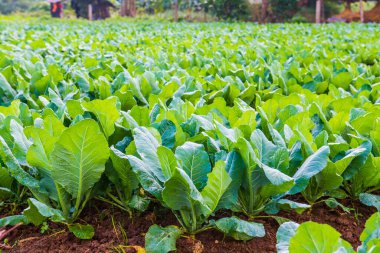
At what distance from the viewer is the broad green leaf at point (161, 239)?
158 cm

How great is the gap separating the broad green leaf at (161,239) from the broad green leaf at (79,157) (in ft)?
1.12

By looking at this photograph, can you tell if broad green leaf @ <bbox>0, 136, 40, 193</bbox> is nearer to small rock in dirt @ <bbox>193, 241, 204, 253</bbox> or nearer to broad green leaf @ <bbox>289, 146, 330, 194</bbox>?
small rock in dirt @ <bbox>193, 241, 204, 253</bbox>

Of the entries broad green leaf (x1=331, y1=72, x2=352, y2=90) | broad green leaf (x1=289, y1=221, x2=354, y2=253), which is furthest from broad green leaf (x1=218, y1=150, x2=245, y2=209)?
broad green leaf (x1=331, y1=72, x2=352, y2=90)

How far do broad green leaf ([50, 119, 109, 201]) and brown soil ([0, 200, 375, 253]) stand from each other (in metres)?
0.19

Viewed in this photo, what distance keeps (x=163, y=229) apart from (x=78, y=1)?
41749 mm

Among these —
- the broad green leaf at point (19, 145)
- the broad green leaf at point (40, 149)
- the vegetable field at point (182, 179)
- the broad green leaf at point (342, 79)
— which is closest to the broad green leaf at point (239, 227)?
the vegetable field at point (182, 179)

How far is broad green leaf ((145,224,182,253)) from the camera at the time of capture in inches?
62.4

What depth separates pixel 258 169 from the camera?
1.68 m

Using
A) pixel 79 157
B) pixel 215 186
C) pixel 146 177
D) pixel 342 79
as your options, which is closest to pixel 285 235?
pixel 215 186

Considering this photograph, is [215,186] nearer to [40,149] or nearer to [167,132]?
[167,132]

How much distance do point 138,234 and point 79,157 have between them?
1.37 feet

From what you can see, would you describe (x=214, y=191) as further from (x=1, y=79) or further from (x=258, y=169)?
(x=1, y=79)

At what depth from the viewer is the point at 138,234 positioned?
1.79 metres

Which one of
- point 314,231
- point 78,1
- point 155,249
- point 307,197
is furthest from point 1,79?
point 78,1
